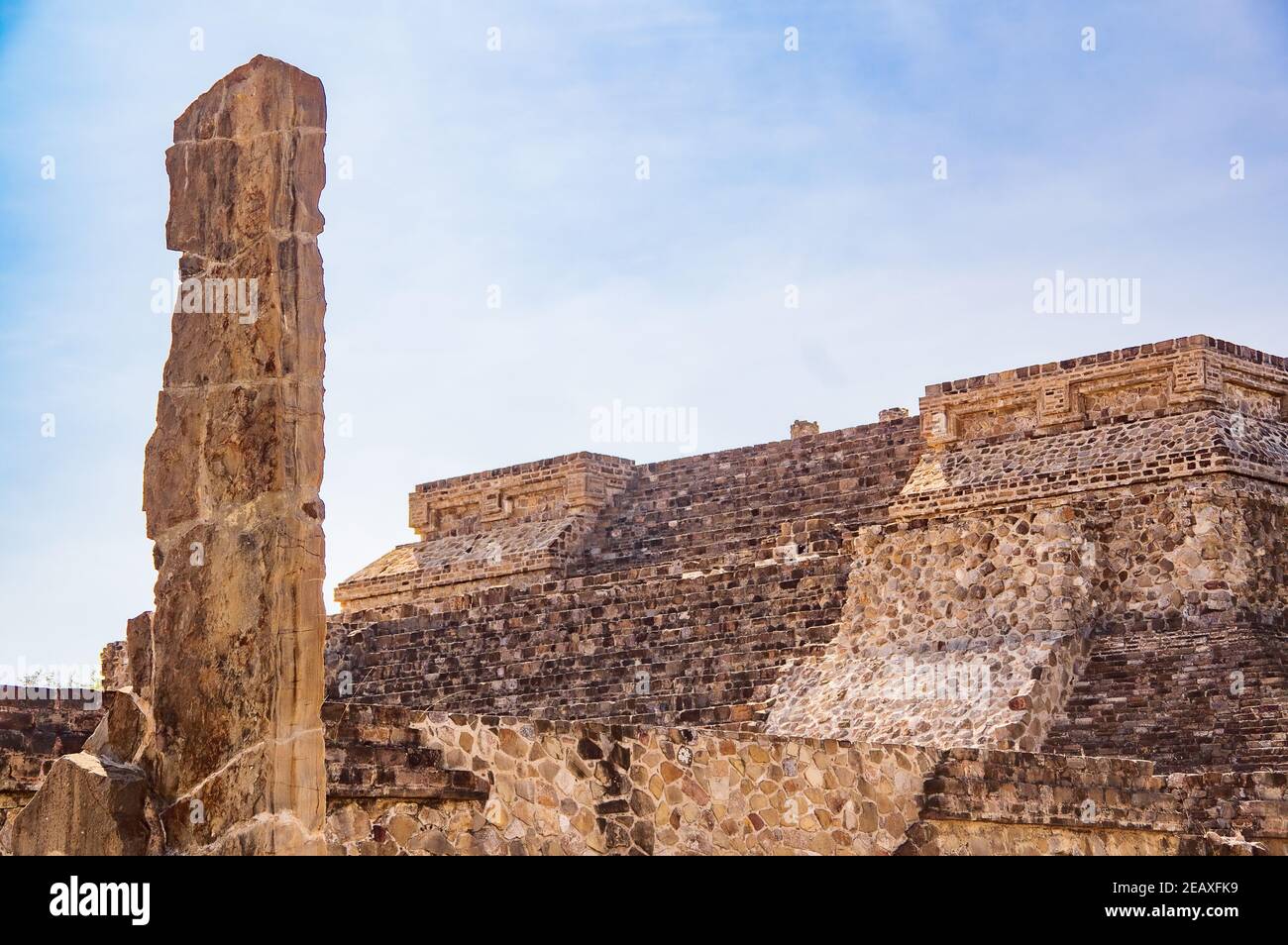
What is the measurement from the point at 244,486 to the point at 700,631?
1080 cm

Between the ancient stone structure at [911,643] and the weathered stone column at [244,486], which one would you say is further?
the ancient stone structure at [911,643]

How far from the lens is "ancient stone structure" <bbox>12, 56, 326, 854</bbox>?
6.68 meters

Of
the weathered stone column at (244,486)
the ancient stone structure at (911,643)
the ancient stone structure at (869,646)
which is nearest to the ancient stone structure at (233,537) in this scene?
the weathered stone column at (244,486)

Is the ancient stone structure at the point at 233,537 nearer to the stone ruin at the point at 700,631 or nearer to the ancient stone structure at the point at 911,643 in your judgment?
the stone ruin at the point at 700,631

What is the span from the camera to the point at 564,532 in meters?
21.3

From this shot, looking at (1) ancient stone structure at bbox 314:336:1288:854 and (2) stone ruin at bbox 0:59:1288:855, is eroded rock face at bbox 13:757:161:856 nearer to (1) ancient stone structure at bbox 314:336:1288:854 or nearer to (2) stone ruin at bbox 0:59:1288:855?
(2) stone ruin at bbox 0:59:1288:855

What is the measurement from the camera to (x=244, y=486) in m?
6.91

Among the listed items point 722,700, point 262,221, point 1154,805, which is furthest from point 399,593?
point 262,221

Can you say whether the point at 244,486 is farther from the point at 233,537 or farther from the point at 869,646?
the point at 869,646

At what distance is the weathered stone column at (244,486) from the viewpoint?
668 cm

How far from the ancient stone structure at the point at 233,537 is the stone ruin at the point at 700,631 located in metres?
0.01
